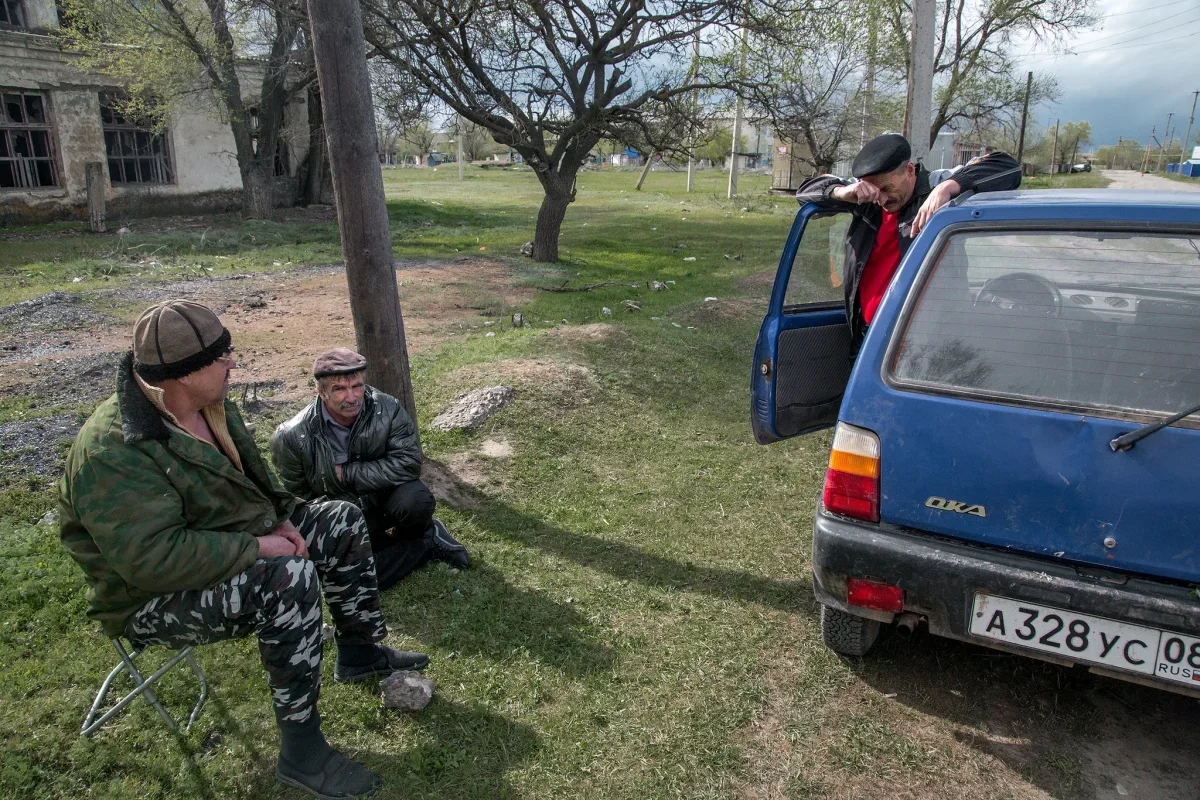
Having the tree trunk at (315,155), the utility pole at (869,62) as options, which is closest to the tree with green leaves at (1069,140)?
the utility pole at (869,62)

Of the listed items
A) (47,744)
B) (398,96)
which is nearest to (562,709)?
(47,744)

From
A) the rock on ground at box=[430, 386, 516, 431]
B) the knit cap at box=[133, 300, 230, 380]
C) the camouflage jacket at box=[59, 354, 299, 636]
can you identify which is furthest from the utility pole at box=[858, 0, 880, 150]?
the camouflage jacket at box=[59, 354, 299, 636]

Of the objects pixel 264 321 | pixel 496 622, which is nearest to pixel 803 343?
pixel 496 622

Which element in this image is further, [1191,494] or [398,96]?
[398,96]

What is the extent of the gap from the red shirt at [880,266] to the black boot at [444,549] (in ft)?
7.55

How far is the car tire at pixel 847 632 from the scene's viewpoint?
2.99 meters

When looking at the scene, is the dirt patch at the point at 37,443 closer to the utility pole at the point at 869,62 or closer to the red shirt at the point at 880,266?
the red shirt at the point at 880,266

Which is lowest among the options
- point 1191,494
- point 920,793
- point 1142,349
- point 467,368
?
point 920,793

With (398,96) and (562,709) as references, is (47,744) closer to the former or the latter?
(562,709)

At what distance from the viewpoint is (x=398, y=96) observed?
11914 millimetres

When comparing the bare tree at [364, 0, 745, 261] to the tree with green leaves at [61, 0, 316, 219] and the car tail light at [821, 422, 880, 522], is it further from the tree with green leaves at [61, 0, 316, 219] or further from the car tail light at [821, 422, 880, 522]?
the car tail light at [821, 422, 880, 522]

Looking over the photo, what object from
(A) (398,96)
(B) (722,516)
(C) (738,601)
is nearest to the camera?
(C) (738,601)

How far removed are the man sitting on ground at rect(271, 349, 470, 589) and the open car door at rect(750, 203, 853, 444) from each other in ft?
5.71

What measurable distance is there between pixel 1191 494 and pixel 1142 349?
483mm
